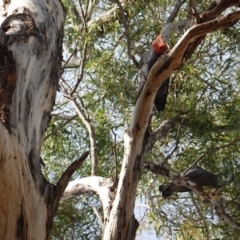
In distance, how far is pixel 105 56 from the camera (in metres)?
3.82

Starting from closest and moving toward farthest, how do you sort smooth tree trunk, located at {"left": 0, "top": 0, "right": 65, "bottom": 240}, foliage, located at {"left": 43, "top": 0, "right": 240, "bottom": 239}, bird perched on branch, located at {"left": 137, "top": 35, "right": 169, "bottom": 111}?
smooth tree trunk, located at {"left": 0, "top": 0, "right": 65, "bottom": 240}, bird perched on branch, located at {"left": 137, "top": 35, "right": 169, "bottom": 111}, foliage, located at {"left": 43, "top": 0, "right": 240, "bottom": 239}

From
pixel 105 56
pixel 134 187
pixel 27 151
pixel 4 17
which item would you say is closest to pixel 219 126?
pixel 105 56

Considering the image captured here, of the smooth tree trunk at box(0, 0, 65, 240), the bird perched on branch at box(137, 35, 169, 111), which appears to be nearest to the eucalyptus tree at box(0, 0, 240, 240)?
the smooth tree trunk at box(0, 0, 65, 240)

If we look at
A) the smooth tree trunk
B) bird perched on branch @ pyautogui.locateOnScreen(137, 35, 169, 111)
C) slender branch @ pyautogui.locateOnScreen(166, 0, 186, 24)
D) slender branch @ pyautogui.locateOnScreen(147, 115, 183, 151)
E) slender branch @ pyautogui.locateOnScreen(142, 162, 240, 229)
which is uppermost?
slender branch @ pyautogui.locateOnScreen(166, 0, 186, 24)

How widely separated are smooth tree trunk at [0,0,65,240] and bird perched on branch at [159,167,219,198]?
150 centimetres

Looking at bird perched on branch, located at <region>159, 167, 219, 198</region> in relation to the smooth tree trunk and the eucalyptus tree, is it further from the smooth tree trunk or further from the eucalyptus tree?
the smooth tree trunk

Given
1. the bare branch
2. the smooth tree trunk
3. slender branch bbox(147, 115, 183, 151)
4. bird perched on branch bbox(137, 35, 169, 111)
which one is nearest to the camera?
the smooth tree trunk

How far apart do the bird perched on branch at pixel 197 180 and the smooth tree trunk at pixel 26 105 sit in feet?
4.92

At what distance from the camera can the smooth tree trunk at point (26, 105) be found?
1.52m

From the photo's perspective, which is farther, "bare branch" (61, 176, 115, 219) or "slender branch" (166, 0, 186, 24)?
"slender branch" (166, 0, 186, 24)

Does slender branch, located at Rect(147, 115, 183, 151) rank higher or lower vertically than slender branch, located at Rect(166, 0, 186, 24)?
lower

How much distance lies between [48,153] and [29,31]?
235cm

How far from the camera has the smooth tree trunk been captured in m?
1.52

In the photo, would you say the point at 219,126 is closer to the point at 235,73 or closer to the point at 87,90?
the point at 235,73
